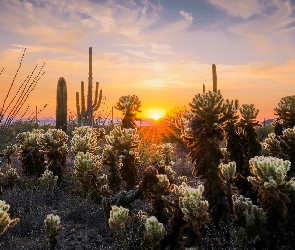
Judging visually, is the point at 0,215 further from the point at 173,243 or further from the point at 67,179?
the point at 67,179

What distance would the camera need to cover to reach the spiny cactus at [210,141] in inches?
198

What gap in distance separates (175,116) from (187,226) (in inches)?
745

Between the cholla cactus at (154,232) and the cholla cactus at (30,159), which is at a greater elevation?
the cholla cactus at (30,159)

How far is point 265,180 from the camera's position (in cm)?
434

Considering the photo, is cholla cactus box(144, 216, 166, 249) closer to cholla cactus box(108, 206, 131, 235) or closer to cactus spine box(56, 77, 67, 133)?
cholla cactus box(108, 206, 131, 235)

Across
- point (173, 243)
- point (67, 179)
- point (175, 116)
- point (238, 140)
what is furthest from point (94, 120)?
point (173, 243)

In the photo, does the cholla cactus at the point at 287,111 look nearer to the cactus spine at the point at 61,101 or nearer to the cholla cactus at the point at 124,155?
the cholla cactus at the point at 124,155

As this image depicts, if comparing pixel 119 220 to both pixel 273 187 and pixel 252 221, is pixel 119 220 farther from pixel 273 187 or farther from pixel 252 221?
pixel 273 187

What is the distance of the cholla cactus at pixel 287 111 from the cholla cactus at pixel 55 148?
4.86 meters

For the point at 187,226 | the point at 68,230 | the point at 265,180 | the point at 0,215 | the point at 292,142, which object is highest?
the point at 292,142

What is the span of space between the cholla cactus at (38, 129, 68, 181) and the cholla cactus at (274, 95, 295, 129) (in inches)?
191

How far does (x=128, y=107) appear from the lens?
845 centimetres

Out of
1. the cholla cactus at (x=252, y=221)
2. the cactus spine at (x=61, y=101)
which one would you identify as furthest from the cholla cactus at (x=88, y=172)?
the cactus spine at (x=61, y=101)

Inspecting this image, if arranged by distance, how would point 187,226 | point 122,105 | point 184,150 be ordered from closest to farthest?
point 187,226 → point 122,105 → point 184,150
